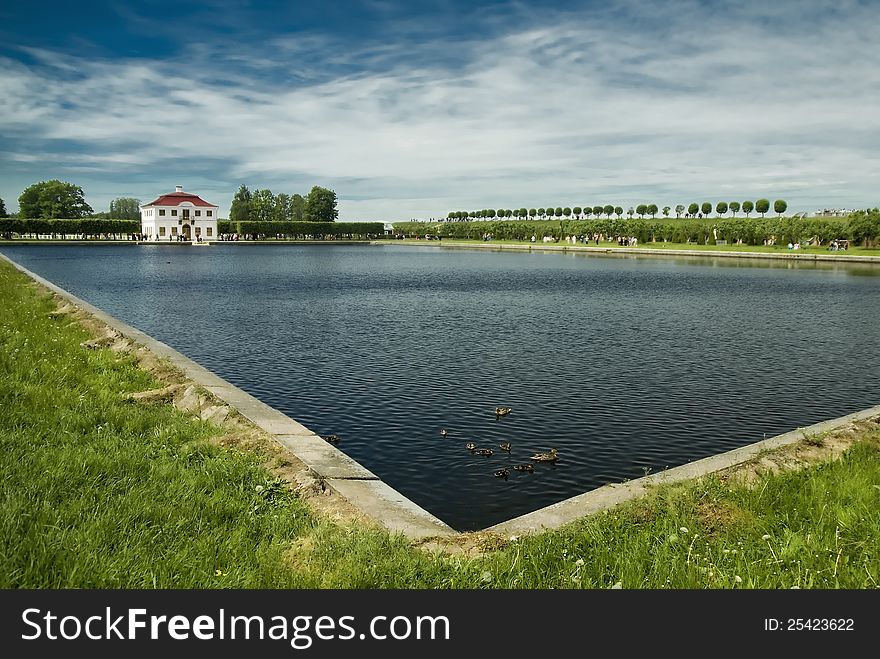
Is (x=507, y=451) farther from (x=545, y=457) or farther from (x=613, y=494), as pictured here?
(x=613, y=494)

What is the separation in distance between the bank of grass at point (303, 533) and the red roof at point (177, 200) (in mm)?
139239

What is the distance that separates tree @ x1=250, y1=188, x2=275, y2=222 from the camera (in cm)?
16362

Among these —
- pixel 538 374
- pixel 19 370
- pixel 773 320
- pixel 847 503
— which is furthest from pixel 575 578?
pixel 773 320

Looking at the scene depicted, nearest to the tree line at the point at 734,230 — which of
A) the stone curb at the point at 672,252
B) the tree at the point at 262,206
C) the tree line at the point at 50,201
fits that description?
the stone curb at the point at 672,252

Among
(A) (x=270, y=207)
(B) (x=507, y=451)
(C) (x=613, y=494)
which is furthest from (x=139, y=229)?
(C) (x=613, y=494)

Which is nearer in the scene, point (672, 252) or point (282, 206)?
point (672, 252)

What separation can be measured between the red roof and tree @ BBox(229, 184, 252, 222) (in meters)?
17.1

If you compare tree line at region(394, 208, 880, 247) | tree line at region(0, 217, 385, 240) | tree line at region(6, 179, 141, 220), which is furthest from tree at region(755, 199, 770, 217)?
tree line at region(6, 179, 141, 220)

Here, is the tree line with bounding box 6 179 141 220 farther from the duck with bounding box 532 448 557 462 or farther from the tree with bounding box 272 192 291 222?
the duck with bounding box 532 448 557 462

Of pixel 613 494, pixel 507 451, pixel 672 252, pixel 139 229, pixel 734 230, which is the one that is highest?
pixel 139 229

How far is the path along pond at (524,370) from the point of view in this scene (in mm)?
11078

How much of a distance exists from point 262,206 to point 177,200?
27457 millimetres

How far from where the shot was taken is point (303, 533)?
646 centimetres

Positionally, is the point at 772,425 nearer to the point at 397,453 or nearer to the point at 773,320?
the point at 397,453
